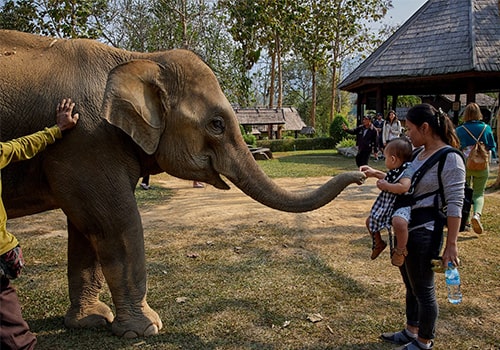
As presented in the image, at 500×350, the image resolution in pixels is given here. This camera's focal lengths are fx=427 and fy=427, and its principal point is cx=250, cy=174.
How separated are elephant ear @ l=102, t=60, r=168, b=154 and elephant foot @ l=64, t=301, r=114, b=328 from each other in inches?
53.4

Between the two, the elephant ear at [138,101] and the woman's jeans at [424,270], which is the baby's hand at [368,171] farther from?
the elephant ear at [138,101]

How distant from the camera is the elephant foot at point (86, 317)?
3170 millimetres

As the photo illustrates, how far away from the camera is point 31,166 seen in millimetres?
2766

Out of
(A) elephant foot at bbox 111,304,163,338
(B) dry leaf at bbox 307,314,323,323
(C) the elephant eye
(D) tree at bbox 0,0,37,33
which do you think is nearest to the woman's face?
(C) the elephant eye

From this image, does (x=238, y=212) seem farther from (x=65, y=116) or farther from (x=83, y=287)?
(x=65, y=116)

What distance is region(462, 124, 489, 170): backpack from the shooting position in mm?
5609

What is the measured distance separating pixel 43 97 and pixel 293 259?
10.2ft

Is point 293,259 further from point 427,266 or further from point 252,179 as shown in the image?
point 427,266

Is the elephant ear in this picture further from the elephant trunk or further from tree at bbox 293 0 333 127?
tree at bbox 293 0 333 127

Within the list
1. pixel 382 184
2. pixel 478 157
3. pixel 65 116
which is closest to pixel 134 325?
pixel 65 116

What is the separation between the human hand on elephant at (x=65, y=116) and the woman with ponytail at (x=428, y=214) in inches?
83.5

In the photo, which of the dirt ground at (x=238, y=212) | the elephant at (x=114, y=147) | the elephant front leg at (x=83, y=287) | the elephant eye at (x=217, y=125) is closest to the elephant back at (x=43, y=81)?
the elephant at (x=114, y=147)

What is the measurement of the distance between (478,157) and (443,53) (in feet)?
34.2

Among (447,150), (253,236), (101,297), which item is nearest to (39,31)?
(253,236)
